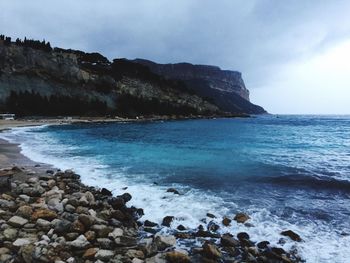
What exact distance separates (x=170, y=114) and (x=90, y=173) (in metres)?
114

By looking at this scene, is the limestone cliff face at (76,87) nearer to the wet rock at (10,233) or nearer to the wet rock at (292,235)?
the wet rock at (10,233)

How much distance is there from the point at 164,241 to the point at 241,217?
126 inches

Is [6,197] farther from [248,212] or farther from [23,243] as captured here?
[248,212]

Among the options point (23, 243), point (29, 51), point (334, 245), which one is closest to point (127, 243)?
point (23, 243)

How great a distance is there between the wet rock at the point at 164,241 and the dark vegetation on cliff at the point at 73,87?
85342 mm

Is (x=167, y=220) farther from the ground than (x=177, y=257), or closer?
closer

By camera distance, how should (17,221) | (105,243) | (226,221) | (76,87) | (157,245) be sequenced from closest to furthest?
(105,243) < (157,245) < (17,221) < (226,221) < (76,87)

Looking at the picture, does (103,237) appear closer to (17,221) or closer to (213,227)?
(17,221)

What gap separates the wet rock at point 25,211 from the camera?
8.87m

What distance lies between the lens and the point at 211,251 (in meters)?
7.54

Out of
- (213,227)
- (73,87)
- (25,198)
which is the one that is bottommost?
(213,227)

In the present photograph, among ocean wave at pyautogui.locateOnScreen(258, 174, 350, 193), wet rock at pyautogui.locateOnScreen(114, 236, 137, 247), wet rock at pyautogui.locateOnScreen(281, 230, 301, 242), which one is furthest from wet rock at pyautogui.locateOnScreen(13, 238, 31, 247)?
ocean wave at pyautogui.locateOnScreen(258, 174, 350, 193)

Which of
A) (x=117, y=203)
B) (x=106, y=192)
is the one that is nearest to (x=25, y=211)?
(x=117, y=203)

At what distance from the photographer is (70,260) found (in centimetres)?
688
